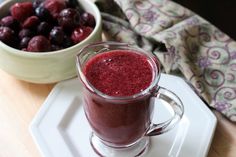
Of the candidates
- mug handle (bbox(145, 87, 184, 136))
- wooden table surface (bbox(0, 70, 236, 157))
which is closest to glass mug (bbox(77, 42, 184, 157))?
mug handle (bbox(145, 87, 184, 136))

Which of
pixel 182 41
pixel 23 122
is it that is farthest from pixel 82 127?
pixel 182 41

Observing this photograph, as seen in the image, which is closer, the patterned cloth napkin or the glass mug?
the glass mug

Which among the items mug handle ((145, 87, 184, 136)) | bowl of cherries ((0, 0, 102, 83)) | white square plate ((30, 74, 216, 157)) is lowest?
white square plate ((30, 74, 216, 157))

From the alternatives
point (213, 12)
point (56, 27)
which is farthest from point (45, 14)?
point (213, 12)

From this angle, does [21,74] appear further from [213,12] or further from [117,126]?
[213,12]

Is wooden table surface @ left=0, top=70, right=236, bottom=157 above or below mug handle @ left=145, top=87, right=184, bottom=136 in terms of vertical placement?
below

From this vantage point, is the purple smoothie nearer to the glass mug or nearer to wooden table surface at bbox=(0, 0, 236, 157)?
the glass mug

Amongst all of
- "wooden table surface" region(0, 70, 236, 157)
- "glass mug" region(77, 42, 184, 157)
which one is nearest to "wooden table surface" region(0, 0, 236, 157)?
"wooden table surface" region(0, 70, 236, 157)
